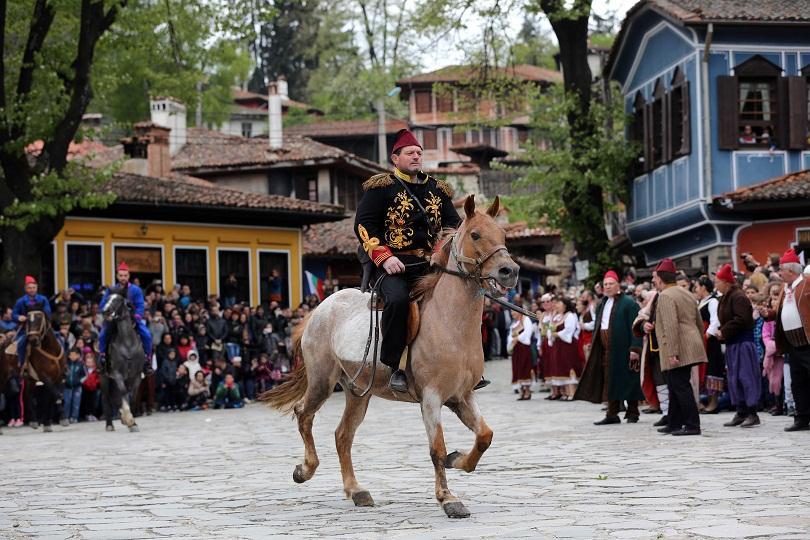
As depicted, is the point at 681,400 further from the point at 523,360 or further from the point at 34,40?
the point at 34,40

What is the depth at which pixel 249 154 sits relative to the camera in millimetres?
54281

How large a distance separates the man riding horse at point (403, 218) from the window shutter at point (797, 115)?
2372cm

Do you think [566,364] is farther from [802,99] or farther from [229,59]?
[229,59]

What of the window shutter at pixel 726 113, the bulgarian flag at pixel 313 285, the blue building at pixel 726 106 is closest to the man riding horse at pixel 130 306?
the blue building at pixel 726 106

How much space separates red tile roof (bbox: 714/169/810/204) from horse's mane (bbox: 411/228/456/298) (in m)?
21.8

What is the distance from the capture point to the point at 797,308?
15836 mm

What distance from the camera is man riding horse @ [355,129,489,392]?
10297mm

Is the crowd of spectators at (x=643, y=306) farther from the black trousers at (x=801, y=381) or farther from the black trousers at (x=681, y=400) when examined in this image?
the black trousers at (x=681, y=400)

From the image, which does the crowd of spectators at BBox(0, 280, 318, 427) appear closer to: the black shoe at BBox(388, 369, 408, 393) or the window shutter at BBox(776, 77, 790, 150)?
the window shutter at BBox(776, 77, 790, 150)

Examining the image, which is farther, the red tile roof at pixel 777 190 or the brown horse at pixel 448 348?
the red tile roof at pixel 777 190

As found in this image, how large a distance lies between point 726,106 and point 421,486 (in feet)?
75.5

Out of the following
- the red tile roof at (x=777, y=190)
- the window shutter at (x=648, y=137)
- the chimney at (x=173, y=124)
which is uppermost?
the chimney at (x=173, y=124)

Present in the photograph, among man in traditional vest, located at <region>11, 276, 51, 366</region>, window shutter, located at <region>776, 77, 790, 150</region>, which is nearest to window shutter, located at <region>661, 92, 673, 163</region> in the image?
window shutter, located at <region>776, 77, 790, 150</region>

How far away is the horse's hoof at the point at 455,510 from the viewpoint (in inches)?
357
